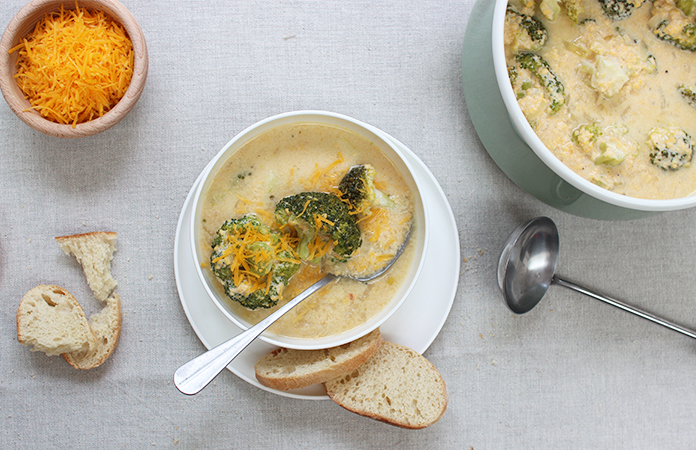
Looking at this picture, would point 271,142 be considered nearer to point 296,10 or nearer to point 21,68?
point 296,10

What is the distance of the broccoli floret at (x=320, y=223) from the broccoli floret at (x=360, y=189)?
0.03 meters

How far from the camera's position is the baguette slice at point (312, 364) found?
5.07 feet

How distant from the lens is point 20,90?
1.60 m

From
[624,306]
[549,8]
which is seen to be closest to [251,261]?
[549,8]

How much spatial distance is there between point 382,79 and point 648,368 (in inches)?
61.6

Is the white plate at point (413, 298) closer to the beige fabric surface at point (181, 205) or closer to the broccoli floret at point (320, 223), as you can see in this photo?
the beige fabric surface at point (181, 205)

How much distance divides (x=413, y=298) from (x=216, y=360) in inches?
28.1

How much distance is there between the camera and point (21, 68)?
1606mm

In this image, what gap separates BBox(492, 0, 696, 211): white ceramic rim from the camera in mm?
1311

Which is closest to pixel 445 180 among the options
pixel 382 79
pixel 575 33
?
pixel 382 79

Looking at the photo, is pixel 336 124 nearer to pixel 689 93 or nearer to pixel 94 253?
pixel 94 253

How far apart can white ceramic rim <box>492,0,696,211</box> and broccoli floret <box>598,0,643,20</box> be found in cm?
41

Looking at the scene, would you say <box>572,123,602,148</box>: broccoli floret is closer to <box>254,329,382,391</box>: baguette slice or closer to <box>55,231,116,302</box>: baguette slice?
<box>254,329,382,391</box>: baguette slice

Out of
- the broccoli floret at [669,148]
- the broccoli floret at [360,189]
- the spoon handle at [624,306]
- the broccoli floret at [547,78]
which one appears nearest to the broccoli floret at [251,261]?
the broccoli floret at [360,189]
